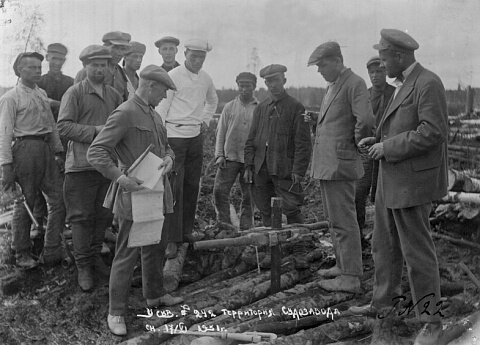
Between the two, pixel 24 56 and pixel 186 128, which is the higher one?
pixel 24 56

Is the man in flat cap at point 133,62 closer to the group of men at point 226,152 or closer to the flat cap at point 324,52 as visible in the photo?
the group of men at point 226,152

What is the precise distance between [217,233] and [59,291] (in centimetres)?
170

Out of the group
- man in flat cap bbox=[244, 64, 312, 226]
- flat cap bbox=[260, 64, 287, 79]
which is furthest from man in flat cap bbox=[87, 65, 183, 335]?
man in flat cap bbox=[244, 64, 312, 226]

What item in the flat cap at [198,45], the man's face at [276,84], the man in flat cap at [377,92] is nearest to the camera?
the man in flat cap at [377,92]

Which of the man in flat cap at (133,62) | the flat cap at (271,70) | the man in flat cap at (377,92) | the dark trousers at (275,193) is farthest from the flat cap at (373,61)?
the man in flat cap at (133,62)

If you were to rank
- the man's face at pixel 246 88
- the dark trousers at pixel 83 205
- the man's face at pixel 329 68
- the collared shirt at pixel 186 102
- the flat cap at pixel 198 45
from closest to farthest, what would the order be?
the flat cap at pixel 198 45 < the man's face at pixel 329 68 < the dark trousers at pixel 83 205 < the collared shirt at pixel 186 102 < the man's face at pixel 246 88

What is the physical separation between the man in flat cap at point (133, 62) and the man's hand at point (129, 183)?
788 millimetres

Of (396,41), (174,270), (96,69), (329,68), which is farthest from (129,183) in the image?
(396,41)

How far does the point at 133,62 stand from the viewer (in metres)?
4.91

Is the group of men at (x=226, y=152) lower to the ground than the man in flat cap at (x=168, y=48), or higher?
lower

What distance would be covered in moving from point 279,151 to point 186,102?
116 centimetres

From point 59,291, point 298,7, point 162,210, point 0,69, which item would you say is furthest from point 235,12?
point 59,291

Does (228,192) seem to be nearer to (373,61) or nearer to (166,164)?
(166,164)

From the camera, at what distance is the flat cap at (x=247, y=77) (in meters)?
5.14
